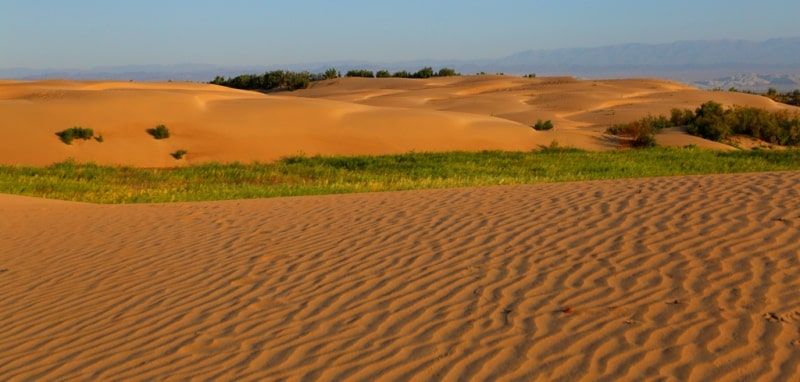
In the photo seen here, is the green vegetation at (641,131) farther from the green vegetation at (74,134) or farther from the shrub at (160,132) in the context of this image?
the green vegetation at (74,134)

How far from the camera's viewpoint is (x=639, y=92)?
173ft

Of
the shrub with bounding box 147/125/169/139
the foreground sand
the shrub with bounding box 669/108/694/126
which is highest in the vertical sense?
the foreground sand

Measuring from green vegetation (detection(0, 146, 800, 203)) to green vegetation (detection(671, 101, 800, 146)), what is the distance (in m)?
5.21

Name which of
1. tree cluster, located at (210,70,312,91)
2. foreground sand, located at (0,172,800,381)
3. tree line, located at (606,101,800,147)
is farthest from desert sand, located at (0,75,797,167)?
tree cluster, located at (210,70,312,91)

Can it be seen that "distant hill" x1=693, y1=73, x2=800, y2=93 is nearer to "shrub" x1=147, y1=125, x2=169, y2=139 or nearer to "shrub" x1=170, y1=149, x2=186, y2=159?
"shrub" x1=147, y1=125, x2=169, y2=139

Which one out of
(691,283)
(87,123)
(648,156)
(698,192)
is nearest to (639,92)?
(648,156)

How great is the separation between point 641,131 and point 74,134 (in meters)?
15.9

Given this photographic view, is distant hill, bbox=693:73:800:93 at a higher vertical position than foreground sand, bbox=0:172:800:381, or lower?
lower

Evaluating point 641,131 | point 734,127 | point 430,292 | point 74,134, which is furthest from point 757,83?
point 430,292

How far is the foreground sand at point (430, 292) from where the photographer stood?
5262 millimetres

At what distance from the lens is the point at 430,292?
267 inches

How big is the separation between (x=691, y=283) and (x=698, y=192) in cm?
433

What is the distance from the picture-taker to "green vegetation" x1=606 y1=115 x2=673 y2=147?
26.0 m

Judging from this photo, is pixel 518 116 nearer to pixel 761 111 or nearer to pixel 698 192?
pixel 761 111
